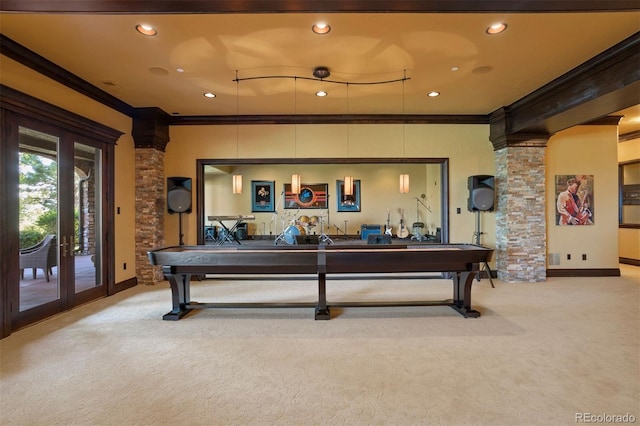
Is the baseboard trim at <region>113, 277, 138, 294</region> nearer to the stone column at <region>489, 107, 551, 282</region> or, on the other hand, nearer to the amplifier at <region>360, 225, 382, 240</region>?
the stone column at <region>489, 107, 551, 282</region>

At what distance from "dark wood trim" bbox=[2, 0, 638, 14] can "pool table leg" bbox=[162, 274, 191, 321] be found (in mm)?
2754

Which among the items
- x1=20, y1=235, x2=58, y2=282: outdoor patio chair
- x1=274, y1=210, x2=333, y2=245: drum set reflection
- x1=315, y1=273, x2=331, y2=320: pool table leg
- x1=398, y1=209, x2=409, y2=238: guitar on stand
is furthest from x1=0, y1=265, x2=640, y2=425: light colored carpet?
x1=398, y1=209, x2=409, y2=238: guitar on stand

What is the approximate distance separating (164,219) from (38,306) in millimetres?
2490

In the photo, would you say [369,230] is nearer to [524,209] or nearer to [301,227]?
[301,227]

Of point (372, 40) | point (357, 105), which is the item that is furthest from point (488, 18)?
point (357, 105)

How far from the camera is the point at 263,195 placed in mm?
11469

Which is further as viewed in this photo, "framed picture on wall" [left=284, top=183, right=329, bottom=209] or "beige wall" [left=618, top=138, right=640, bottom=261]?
"framed picture on wall" [left=284, top=183, right=329, bottom=209]

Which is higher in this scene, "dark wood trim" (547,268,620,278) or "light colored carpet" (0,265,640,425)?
"dark wood trim" (547,268,620,278)

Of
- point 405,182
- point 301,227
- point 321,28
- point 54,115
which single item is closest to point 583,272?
point 405,182

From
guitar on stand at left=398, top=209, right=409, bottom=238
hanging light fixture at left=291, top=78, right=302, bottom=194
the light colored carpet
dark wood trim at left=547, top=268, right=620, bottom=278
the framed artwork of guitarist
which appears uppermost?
hanging light fixture at left=291, top=78, right=302, bottom=194

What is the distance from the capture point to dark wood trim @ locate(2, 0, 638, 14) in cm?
214

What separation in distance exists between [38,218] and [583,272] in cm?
887

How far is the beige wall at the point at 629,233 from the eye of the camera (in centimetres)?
698

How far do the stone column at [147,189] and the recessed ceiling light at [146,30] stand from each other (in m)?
2.63
